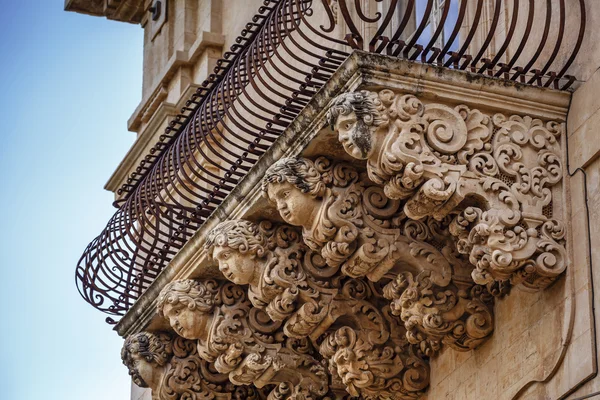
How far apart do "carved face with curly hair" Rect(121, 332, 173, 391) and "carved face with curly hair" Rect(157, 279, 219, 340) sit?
0.59m

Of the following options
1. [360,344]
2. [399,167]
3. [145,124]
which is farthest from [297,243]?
[145,124]

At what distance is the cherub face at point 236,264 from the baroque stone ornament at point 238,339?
670mm

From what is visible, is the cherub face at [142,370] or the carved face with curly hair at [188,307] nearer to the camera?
the carved face with curly hair at [188,307]

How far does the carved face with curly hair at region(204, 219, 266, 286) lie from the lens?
34.6 ft

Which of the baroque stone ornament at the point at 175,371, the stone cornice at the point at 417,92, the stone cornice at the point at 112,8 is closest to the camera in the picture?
the stone cornice at the point at 417,92

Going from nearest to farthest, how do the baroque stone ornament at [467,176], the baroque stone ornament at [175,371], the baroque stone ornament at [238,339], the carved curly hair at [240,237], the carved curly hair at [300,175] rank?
the baroque stone ornament at [467,176]
the carved curly hair at [300,175]
the carved curly hair at [240,237]
the baroque stone ornament at [238,339]
the baroque stone ornament at [175,371]

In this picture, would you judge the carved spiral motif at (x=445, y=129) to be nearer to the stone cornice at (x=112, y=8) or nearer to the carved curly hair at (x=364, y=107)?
the carved curly hair at (x=364, y=107)

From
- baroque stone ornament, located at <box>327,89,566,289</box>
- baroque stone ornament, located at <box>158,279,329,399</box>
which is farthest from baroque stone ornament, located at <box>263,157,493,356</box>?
baroque stone ornament, located at <box>158,279,329,399</box>

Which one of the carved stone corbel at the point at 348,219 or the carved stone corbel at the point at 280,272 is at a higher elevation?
the carved stone corbel at the point at 348,219

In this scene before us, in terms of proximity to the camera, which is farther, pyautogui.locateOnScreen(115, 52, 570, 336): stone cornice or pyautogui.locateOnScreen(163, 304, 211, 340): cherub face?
pyautogui.locateOnScreen(163, 304, 211, 340): cherub face

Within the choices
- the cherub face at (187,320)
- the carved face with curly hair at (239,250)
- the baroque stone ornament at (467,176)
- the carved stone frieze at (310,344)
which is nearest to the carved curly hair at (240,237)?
the carved face with curly hair at (239,250)

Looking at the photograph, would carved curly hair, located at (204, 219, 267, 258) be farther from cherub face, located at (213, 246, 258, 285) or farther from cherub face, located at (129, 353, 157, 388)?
cherub face, located at (129, 353, 157, 388)

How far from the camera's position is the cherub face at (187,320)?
11.2 metres

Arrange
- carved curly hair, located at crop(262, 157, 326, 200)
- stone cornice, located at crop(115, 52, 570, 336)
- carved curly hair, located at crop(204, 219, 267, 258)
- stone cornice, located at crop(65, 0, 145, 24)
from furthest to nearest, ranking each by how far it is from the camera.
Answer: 1. stone cornice, located at crop(65, 0, 145, 24)
2. carved curly hair, located at crop(204, 219, 267, 258)
3. carved curly hair, located at crop(262, 157, 326, 200)
4. stone cornice, located at crop(115, 52, 570, 336)
